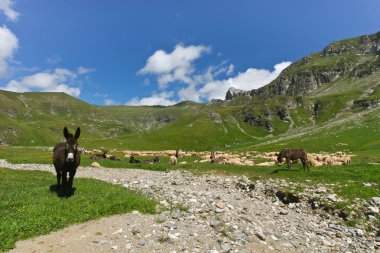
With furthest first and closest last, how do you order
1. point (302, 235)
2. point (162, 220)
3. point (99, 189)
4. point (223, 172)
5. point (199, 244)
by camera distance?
point (223, 172) < point (99, 189) < point (302, 235) < point (162, 220) < point (199, 244)

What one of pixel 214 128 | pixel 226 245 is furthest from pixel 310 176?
pixel 214 128

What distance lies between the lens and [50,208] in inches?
679

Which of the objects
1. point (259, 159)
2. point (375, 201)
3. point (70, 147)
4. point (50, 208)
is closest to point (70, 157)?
point (70, 147)

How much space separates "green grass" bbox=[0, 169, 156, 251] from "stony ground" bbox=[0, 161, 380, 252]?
62 centimetres

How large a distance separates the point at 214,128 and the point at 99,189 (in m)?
175

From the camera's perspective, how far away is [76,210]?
17.4m

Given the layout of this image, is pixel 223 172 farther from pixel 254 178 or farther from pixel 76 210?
pixel 76 210

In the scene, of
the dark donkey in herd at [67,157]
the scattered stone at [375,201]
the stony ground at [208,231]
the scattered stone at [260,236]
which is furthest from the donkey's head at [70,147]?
the scattered stone at [375,201]

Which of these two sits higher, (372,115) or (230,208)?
(372,115)

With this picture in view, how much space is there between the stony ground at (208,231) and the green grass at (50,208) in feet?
2.03

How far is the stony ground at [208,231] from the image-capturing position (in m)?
14.1

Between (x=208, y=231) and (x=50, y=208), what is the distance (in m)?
8.56

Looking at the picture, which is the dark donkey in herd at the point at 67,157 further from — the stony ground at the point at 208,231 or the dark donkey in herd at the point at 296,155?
the dark donkey in herd at the point at 296,155

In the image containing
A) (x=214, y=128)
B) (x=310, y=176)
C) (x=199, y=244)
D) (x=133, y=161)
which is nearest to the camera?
(x=199, y=244)
